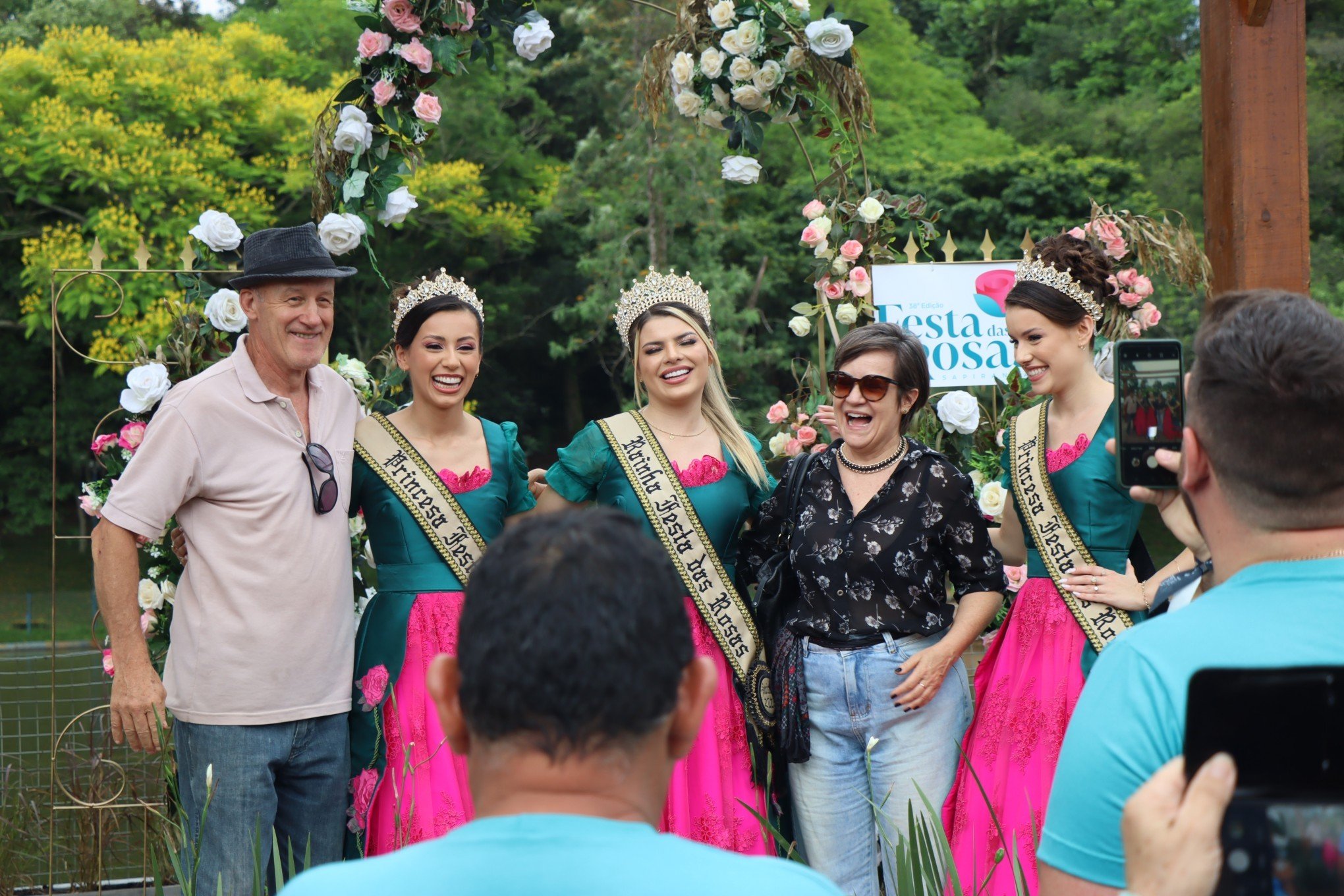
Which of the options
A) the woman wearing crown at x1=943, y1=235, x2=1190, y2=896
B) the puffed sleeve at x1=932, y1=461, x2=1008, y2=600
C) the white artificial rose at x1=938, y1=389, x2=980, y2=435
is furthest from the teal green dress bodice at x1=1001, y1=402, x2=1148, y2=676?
the white artificial rose at x1=938, y1=389, x2=980, y2=435

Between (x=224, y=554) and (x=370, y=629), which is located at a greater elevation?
(x=224, y=554)

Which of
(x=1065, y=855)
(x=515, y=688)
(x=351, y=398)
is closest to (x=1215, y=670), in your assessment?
(x=1065, y=855)

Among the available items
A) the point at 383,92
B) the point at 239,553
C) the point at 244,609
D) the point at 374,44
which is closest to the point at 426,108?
the point at 383,92

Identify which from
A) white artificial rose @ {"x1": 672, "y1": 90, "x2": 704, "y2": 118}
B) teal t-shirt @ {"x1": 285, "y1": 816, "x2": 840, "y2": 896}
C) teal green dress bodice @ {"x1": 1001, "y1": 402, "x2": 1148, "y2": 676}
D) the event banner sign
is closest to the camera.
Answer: teal t-shirt @ {"x1": 285, "y1": 816, "x2": 840, "y2": 896}

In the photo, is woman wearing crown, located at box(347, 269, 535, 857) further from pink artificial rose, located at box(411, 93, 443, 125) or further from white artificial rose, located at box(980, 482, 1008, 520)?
white artificial rose, located at box(980, 482, 1008, 520)

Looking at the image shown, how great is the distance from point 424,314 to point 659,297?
65 centimetres

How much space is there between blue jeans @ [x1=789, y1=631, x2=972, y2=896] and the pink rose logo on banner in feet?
8.95

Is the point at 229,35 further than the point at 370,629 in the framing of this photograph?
Yes

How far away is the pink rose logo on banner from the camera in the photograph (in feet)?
18.4

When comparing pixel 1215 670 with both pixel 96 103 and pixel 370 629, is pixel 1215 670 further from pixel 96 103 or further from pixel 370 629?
pixel 96 103

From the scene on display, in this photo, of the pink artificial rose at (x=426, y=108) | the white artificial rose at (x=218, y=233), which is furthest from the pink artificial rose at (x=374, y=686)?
the pink artificial rose at (x=426, y=108)

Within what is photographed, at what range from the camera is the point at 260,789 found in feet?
9.96

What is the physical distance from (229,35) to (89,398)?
17.7 feet

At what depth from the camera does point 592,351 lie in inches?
778
